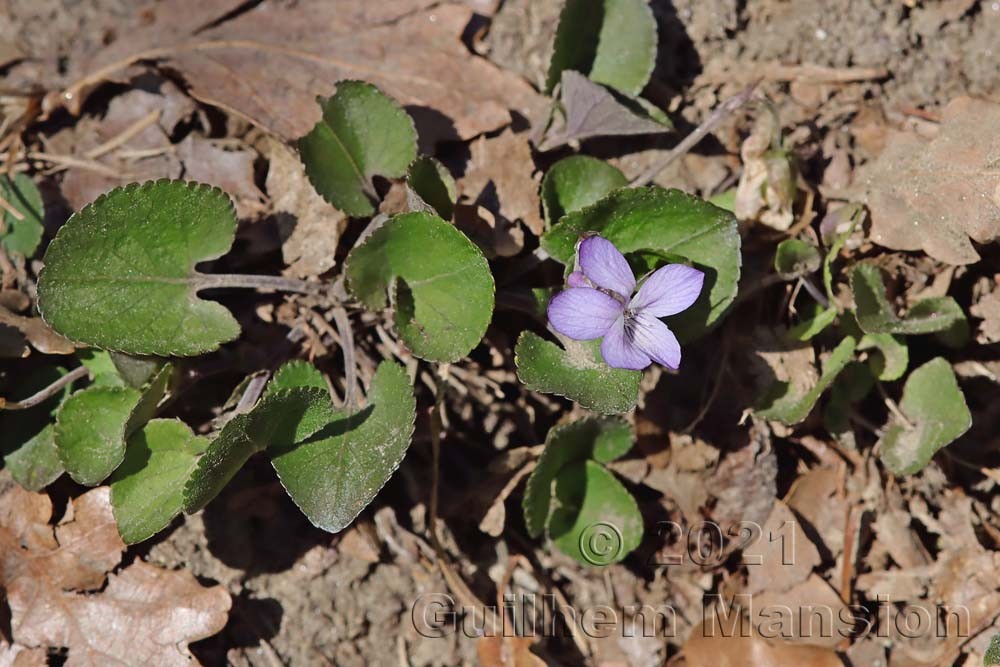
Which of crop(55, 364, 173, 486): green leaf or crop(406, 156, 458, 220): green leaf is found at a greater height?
crop(406, 156, 458, 220): green leaf

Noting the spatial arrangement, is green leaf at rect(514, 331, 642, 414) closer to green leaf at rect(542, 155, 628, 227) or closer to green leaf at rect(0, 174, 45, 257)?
green leaf at rect(542, 155, 628, 227)

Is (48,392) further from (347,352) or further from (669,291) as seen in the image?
(669,291)

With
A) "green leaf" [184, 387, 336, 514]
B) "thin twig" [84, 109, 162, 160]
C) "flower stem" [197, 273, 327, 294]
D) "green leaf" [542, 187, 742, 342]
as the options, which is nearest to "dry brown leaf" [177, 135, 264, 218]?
"thin twig" [84, 109, 162, 160]

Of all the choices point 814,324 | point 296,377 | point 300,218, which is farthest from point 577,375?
point 300,218

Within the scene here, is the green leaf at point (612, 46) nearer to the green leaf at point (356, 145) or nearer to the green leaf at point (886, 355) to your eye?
the green leaf at point (356, 145)

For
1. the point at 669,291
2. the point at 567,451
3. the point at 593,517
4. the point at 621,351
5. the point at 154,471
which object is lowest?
the point at 593,517
